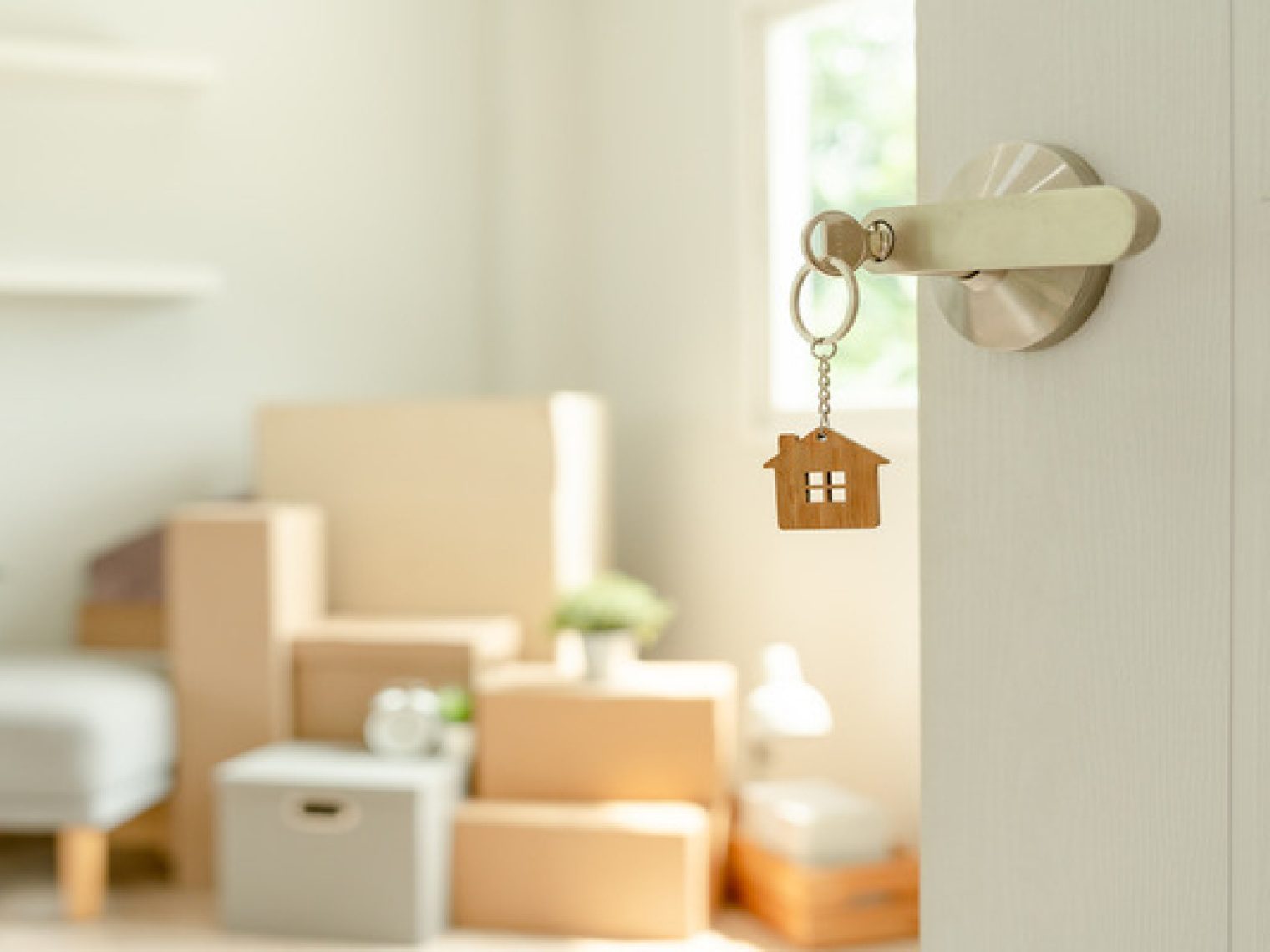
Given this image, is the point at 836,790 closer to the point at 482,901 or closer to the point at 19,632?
the point at 482,901

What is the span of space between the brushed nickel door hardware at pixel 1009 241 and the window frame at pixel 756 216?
2323 mm

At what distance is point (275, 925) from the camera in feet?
8.10

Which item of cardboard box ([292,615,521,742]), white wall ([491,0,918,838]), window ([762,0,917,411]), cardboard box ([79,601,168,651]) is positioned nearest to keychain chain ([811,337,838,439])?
white wall ([491,0,918,838])

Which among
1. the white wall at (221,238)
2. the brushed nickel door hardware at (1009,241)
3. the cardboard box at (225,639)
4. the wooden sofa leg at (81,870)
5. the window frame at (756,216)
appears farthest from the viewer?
the white wall at (221,238)

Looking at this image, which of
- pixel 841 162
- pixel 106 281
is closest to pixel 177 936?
pixel 106 281

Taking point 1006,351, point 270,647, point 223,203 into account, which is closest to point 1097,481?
point 1006,351

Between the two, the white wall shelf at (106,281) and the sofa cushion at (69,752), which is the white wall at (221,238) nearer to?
the white wall shelf at (106,281)

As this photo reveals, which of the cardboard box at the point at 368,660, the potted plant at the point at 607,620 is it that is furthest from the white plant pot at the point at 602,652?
the cardboard box at the point at 368,660

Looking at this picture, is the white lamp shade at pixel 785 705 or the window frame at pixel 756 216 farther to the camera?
the window frame at pixel 756 216

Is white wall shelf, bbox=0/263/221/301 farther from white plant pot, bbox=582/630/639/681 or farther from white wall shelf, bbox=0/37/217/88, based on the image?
white plant pot, bbox=582/630/639/681

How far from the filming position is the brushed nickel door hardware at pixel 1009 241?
0.37 m

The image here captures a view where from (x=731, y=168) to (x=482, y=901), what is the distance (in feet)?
4.42

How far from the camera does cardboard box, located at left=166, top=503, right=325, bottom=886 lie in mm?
2676

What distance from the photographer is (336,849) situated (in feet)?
8.00
